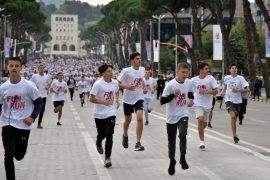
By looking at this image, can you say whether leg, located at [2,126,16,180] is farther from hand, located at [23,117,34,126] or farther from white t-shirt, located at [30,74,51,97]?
white t-shirt, located at [30,74,51,97]

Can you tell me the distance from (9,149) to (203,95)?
663 cm

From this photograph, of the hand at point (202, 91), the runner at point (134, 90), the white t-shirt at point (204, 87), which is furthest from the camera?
the white t-shirt at point (204, 87)

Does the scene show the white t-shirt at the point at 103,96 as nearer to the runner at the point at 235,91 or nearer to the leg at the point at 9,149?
the leg at the point at 9,149

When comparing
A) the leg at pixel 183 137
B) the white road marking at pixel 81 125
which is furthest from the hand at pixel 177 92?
the white road marking at pixel 81 125

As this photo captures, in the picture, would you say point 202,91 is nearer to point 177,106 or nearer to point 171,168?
point 177,106

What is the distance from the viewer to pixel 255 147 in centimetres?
1543

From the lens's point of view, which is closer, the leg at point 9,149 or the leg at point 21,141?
the leg at point 9,149

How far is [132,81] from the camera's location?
14312 millimetres

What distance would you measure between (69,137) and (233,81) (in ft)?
13.4

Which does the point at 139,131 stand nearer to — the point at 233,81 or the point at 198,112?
the point at 198,112

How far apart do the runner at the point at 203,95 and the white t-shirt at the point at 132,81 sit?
1293 millimetres

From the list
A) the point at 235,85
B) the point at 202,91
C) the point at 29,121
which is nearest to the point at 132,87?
the point at 202,91

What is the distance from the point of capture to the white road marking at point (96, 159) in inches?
434

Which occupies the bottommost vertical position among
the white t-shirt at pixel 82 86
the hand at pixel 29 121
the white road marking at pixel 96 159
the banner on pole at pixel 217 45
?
the white road marking at pixel 96 159
